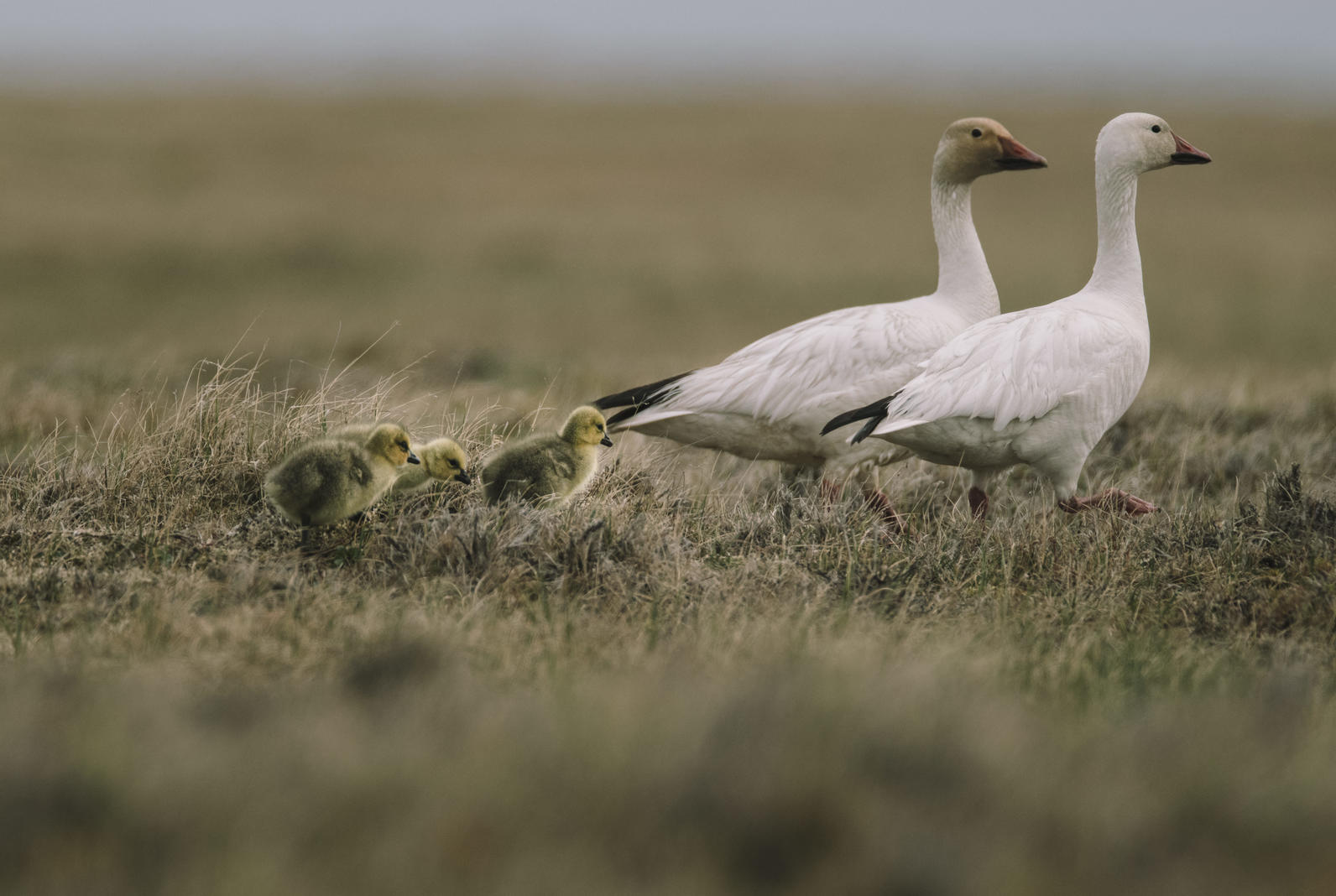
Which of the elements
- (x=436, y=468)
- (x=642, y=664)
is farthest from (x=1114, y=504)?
(x=436, y=468)

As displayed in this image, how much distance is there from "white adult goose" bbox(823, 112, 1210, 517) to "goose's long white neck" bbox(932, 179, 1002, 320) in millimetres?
865

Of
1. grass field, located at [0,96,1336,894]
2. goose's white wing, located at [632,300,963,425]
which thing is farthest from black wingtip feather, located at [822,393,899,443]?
goose's white wing, located at [632,300,963,425]

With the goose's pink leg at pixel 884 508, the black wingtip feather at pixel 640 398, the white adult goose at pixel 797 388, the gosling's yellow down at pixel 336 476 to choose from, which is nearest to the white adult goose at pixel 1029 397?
the goose's pink leg at pixel 884 508

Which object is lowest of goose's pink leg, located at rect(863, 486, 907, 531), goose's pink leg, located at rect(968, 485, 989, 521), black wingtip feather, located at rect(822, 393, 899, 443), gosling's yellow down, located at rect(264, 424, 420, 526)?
goose's pink leg, located at rect(968, 485, 989, 521)

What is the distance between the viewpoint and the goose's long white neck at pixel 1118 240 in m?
6.32

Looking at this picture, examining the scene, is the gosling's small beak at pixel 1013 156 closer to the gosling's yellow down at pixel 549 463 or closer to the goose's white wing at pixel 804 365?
the goose's white wing at pixel 804 365

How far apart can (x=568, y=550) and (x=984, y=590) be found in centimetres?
159

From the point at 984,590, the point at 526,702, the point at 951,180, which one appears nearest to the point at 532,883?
the point at 526,702

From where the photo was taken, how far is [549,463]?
5.12 meters

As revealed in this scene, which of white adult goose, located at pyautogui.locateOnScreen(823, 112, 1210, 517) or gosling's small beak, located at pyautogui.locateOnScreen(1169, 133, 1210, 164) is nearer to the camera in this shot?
white adult goose, located at pyautogui.locateOnScreen(823, 112, 1210, 517)

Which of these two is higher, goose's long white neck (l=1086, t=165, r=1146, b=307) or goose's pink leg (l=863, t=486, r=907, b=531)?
goose's long white neck (l=1086, t=165, r=1146, b=307)

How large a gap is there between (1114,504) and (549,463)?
257 centimetres

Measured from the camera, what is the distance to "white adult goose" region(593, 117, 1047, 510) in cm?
615

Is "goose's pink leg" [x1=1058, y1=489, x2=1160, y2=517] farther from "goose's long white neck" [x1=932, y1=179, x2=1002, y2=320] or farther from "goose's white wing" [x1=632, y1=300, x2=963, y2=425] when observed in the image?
"goose's long white neck" [x1=932, y1=179, x2=1002, y2=320]
